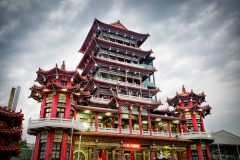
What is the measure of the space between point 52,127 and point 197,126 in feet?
84.8

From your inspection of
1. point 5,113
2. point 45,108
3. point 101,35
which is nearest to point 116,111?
point 45,108

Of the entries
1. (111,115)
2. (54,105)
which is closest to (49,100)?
(54,105)

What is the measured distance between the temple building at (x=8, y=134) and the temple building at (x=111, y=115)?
9.37 feet

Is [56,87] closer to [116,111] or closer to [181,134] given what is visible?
[116,111]

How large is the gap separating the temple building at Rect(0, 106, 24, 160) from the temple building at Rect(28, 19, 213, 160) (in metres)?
2.86

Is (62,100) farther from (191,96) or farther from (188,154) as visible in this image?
(191,96)

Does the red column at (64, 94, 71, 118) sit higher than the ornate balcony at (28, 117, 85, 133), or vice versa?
the red column at (64, 94, 71, 118)

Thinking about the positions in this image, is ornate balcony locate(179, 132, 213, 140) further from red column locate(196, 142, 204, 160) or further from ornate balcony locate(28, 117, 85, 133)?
ornate balcony locate(28, 117, 85, 133)

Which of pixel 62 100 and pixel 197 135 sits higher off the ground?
pixel 62 100

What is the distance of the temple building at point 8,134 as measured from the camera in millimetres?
23766

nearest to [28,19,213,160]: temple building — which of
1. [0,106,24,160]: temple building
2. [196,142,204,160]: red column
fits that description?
[196,142,204,160]: red column

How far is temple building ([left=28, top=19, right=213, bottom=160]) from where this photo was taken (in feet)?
76.9

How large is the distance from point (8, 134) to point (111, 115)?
14.4 metres

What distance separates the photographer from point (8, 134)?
24.3 m
